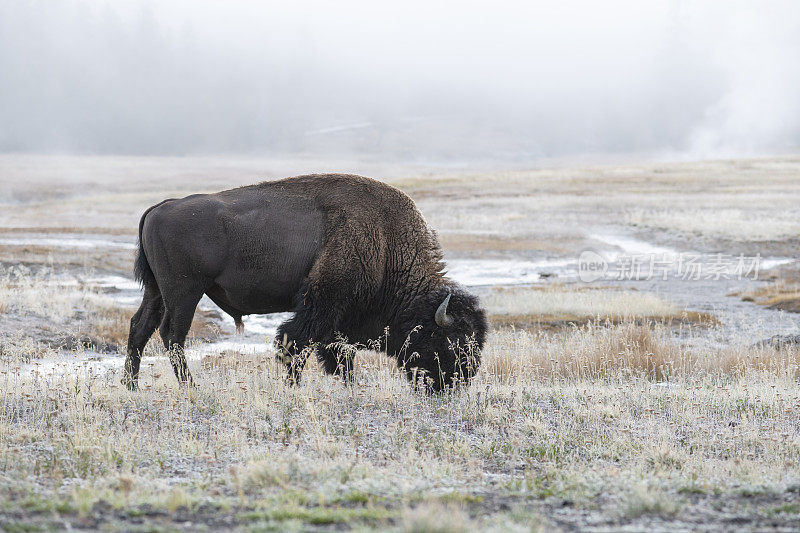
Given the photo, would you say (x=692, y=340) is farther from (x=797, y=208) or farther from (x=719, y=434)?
(x=797, y=208)

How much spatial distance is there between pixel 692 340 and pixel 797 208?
127 ft

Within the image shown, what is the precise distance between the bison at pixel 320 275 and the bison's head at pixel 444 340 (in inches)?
0.5

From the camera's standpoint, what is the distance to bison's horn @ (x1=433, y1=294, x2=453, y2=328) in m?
8.63

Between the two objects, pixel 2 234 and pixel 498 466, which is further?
pixel 2 234

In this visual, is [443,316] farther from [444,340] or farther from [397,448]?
[397,448]

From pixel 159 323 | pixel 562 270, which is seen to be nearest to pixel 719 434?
pixel 159 323

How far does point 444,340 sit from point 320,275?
151 cm

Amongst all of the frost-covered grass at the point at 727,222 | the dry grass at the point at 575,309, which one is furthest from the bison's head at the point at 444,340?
the frost-covered grass at the point at 727,222

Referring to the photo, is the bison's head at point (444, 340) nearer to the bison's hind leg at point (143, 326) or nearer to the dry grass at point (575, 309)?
the bison's hind leg at point (143, 326)

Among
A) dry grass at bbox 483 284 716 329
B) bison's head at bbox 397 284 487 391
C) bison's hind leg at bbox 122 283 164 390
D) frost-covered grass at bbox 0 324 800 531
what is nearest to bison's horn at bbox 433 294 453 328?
bison's head at bbox 397 284 487 391

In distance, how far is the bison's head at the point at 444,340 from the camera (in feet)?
28.8

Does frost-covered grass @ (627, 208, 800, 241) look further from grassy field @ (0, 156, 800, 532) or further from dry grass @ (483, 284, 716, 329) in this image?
grassy field @ (0, 156, 800, 532)

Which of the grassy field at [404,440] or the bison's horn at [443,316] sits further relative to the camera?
the bison's horn at [443,316]

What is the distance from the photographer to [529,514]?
4.70m
